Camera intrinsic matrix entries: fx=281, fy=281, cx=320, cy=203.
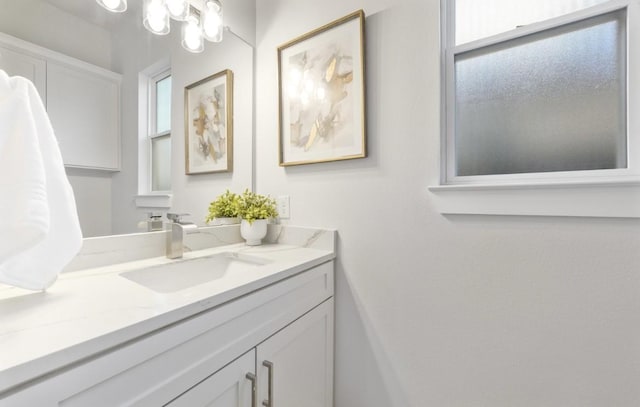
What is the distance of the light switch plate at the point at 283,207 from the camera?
4.58 ft

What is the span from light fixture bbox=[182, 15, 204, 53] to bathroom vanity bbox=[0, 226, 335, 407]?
0.85 m

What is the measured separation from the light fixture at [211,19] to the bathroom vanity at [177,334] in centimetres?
94

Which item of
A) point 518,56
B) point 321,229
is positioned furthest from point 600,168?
point 321,229

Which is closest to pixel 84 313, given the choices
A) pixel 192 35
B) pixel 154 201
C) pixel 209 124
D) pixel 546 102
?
pixel 154 201

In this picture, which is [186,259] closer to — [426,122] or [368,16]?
[426,122]

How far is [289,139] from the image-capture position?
1363 mm

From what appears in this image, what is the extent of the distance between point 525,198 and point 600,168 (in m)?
0.21

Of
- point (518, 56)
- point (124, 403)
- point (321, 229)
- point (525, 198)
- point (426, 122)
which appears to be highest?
point (518, 56)

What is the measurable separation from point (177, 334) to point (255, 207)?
0.82m

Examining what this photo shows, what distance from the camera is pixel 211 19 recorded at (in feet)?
4.13

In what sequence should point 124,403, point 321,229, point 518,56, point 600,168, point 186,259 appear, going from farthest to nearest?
point 321,229
point 186,259
point 518,56
point 600,168
point 124,403

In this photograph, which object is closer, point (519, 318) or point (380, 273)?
point (519, 318)

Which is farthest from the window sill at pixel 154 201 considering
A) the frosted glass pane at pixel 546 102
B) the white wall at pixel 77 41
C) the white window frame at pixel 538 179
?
the frosted glass pane at pixel 546 102

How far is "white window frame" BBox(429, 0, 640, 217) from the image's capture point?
758mm
